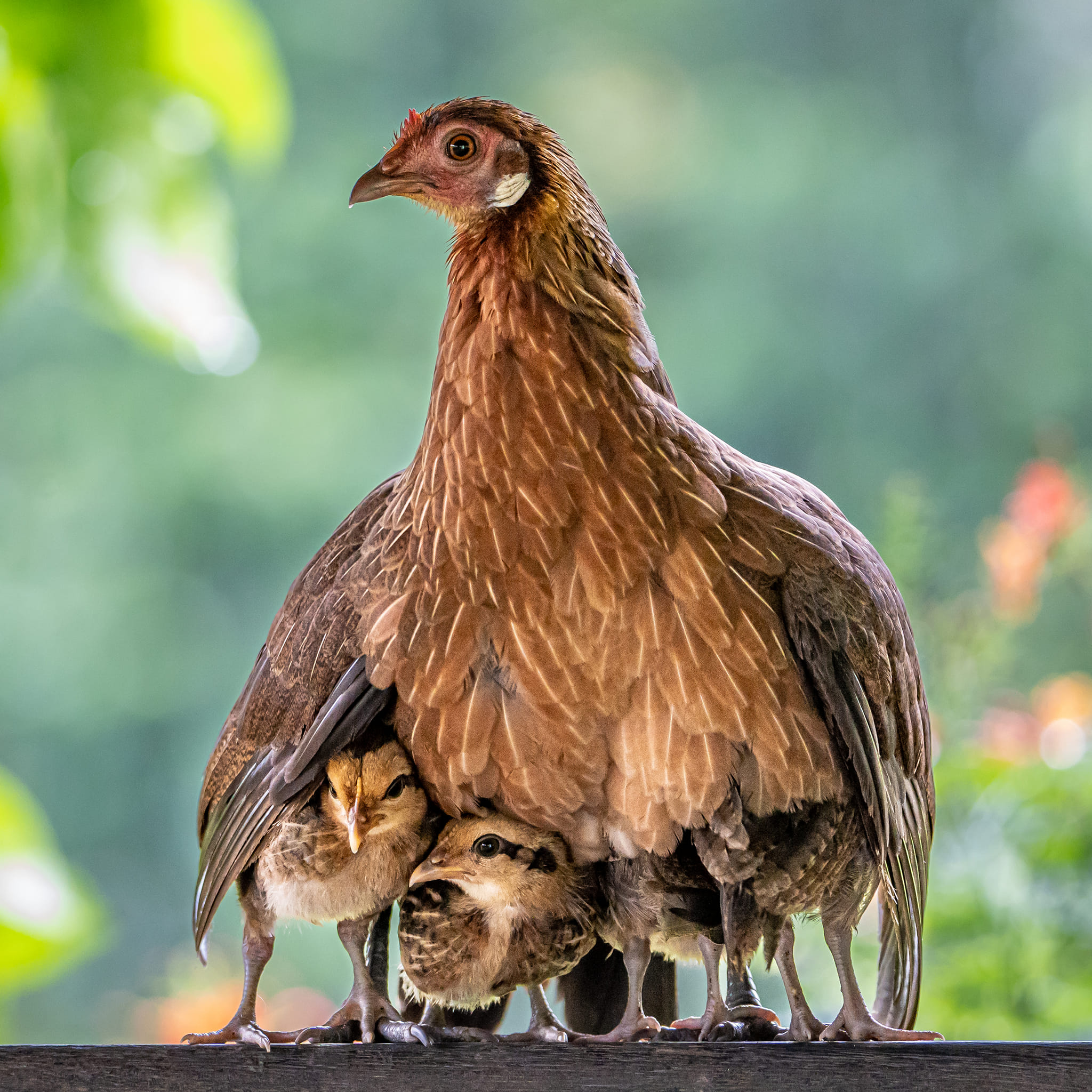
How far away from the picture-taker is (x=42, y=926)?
135 cm

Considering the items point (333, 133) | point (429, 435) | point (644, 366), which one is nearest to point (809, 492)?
point (644, 366)

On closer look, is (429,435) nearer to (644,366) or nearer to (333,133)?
(644,366)

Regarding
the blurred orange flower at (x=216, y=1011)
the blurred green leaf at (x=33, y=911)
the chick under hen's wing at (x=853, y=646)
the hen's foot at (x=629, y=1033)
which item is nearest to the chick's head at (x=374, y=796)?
the hen's foot at (x=629, y=1033)

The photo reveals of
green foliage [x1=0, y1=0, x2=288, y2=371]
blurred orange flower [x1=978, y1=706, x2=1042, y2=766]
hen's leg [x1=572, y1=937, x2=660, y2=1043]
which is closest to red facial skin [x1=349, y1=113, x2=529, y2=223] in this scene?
green foliage [x1=0, y1=0, x2=288, y2=371]

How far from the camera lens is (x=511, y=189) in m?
1.05

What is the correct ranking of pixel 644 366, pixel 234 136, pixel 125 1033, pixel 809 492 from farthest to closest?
pixel 125 1033 < pixel 234 136 < pixel 809 492 < pixel 644 366

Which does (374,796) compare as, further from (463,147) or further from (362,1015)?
(463,147)

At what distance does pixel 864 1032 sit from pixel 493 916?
0.29 metres

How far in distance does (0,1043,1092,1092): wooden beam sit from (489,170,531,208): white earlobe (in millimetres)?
620

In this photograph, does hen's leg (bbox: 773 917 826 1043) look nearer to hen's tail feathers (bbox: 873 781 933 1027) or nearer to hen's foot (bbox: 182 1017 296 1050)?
hen's tail feathers (bbox: 873 781 933 1027)

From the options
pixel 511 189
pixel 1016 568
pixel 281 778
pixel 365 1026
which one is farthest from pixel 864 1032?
pixel 1016 568

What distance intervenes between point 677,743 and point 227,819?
38 centimetres

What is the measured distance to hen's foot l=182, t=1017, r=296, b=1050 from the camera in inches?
39.9

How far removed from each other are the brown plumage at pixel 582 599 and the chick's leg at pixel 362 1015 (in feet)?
0.37
